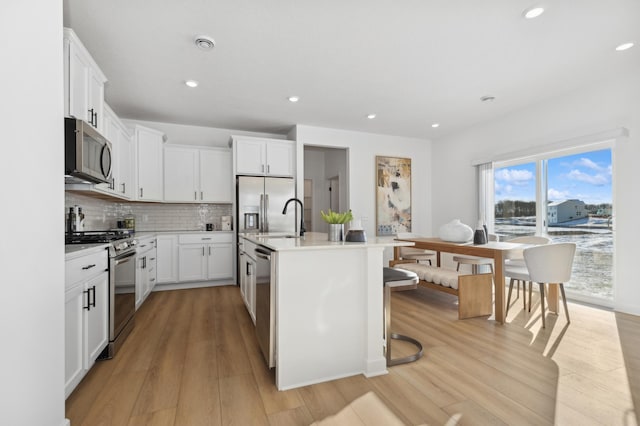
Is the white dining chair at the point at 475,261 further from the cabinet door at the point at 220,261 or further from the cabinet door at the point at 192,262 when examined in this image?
the cabinet door at the point at 192,262

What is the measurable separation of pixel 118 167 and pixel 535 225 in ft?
18.4

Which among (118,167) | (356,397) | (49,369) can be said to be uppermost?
(118,167)

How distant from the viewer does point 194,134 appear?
17.0ft

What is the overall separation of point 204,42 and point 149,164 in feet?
7.92

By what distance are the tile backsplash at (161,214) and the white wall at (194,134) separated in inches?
42.6

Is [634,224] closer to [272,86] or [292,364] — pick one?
[292,364]

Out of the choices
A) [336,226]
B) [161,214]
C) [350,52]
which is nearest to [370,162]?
[350,52]

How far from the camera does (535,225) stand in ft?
14.3

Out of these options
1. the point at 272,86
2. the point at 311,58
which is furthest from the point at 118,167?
the point at 311,58

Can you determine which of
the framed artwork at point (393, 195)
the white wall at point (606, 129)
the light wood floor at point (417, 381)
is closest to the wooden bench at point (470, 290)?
the light wood floor at point (417, 381)

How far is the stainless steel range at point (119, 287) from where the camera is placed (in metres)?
2.29

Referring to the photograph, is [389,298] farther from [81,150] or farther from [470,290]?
[81,150]

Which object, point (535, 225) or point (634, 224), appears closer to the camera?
point (634, 224)

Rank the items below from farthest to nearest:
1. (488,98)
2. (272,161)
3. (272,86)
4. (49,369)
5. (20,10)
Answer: (272,161) < (488,98) < (272,86) < (49,369) < (20,10)
